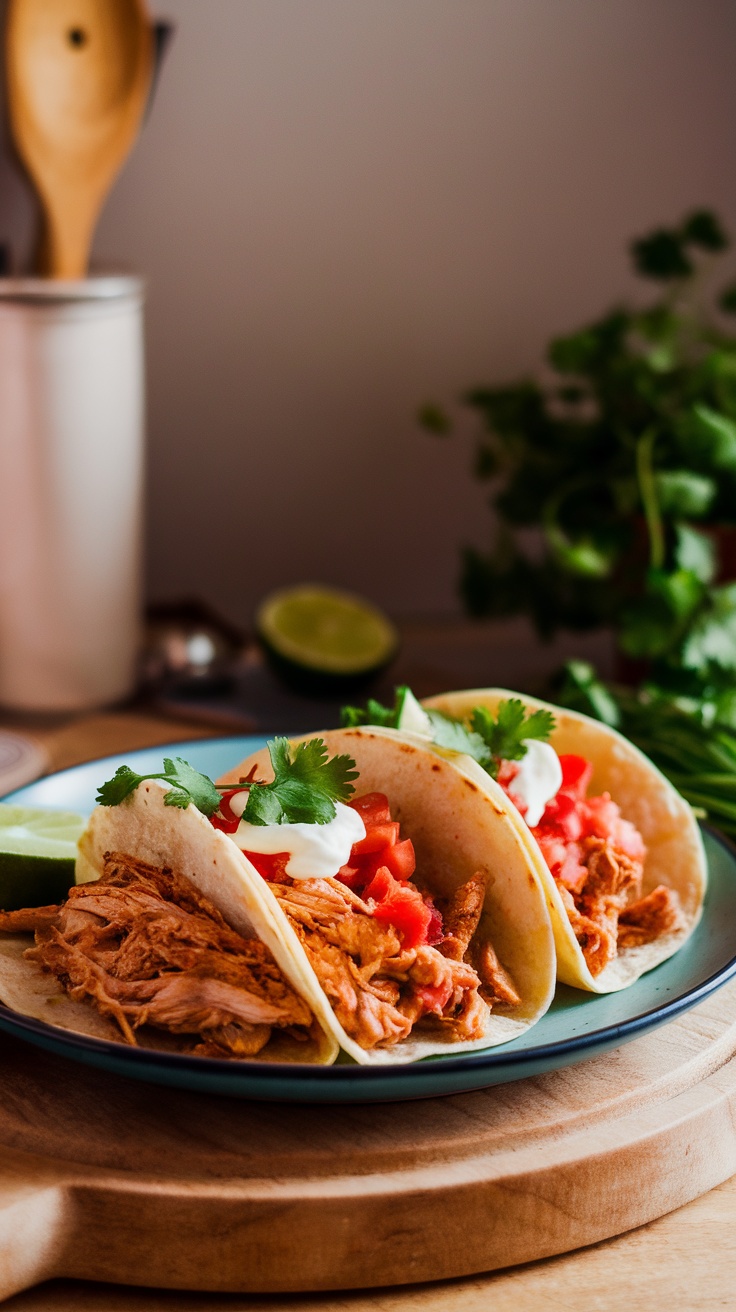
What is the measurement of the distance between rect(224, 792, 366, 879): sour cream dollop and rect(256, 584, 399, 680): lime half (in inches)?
55.9

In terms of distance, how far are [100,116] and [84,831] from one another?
174 centimetres

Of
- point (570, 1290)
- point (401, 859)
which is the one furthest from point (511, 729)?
point (570, 1290)

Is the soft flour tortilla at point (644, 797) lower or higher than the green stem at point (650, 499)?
lower

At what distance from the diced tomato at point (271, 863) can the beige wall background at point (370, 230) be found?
2.01m

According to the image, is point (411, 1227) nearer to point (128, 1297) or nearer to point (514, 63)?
point (128, 1297)

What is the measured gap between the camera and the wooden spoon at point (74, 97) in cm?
285

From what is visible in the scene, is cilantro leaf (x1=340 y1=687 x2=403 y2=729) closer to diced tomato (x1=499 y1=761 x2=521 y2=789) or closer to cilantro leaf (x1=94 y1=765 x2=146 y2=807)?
diced tomato (x1=499 y1=761 x2=521 y2=789)

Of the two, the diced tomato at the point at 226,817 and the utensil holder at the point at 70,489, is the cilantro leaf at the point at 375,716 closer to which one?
the diced tomato at the point at 226,817

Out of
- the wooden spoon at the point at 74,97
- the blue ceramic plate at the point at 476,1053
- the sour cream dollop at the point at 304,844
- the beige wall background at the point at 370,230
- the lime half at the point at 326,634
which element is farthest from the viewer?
the beige wall background at the point at 370,230

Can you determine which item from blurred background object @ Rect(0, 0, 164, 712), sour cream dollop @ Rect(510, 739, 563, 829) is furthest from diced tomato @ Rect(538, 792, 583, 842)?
blurred background object @ Rect(0, 0, 164, 712)

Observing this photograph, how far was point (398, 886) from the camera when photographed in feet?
5.73

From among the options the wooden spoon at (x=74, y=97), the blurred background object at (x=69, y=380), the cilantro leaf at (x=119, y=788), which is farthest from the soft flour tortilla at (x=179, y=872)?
the wooden spoon at (x=74, y=97)

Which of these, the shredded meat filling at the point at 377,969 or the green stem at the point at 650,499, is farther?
the green stem at the point at 650,499

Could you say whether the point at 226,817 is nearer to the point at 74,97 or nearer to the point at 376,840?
the point at 376,840
